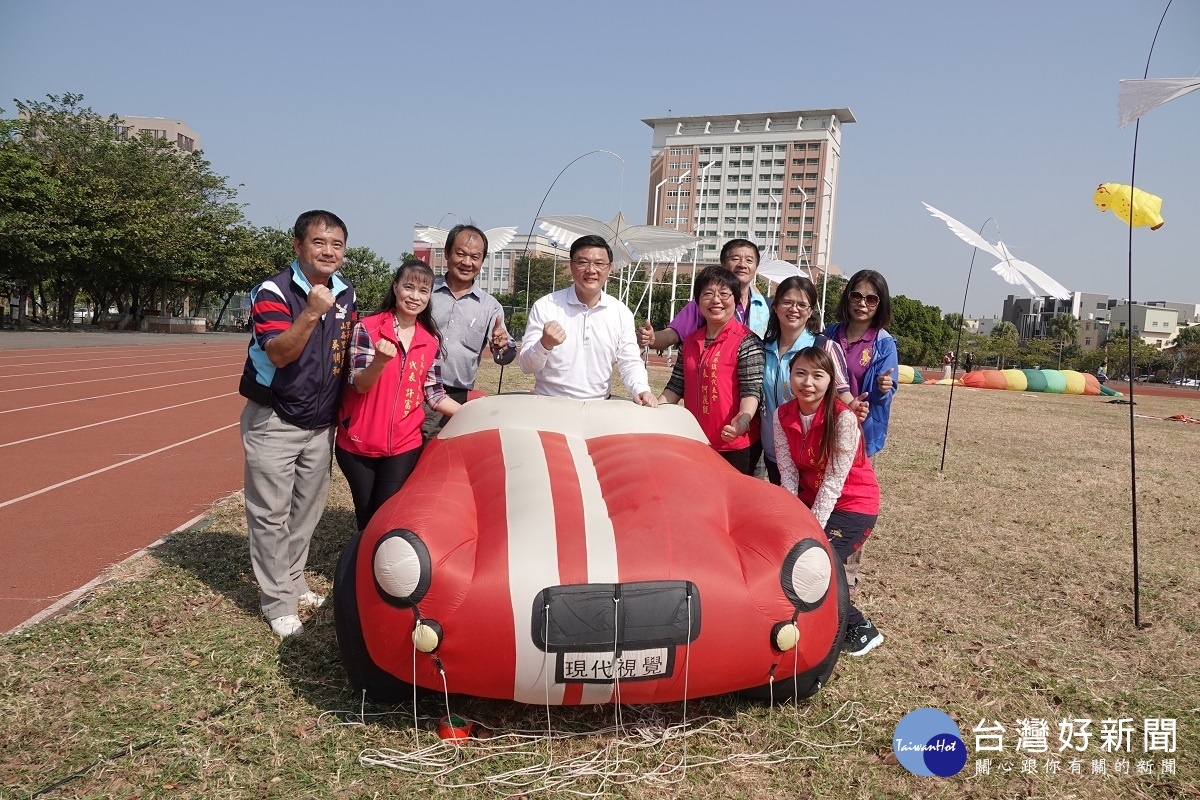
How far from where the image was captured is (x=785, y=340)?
457 centimetres

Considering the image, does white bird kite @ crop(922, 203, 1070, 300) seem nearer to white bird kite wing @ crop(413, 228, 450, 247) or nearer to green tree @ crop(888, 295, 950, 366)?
white bird kite wing @ crop(413, 228, 450, 247)

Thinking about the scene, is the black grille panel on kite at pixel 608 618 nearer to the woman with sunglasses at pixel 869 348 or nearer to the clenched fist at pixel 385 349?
the clenched fist at pixel 385 349

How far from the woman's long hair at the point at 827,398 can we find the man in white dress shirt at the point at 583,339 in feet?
2.95

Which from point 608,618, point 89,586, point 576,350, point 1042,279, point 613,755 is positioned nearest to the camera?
point 608,618

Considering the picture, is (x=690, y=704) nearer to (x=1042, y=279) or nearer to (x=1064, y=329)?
(x=1042, y=279)

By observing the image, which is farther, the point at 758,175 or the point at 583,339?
the point at 758,175

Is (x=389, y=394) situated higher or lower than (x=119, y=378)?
higher

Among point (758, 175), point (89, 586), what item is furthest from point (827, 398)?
point (758, 175)

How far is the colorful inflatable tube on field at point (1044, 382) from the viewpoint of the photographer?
29.0 meters

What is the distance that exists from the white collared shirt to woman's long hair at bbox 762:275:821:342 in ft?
2.58

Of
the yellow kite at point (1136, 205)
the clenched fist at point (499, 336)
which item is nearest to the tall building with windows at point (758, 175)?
the yellow kite at point (1136, 205)

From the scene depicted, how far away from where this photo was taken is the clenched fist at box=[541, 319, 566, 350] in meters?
4.20

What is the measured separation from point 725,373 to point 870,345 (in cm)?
87

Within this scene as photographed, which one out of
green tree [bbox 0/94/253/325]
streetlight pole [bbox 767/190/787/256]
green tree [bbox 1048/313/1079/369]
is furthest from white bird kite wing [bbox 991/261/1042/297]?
streetlight pole [bbox 767/190/787/256]
